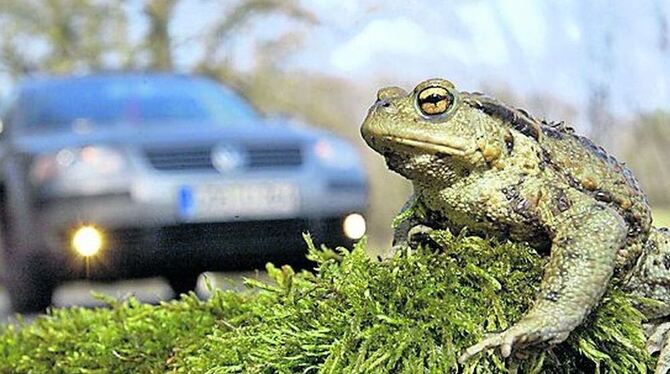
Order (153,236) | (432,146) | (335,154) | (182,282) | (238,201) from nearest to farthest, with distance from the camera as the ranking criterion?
(432,146) < (153,236) < (238,201) < (182,282) < (335,154)

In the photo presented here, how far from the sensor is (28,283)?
241 inches

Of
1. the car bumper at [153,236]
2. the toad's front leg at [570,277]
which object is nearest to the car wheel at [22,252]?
the car bumper at [153,236]

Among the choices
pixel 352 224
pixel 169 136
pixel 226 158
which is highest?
pixel 169 136

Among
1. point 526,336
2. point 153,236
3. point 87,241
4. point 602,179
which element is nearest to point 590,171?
point 602,179

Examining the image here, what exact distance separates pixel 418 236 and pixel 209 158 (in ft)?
14.1

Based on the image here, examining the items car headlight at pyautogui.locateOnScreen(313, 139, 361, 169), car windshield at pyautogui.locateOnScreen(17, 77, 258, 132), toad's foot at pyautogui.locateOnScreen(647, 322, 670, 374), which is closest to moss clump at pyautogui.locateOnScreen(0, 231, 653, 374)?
toad's foot at pyautogui.locateOnScreen(647, 322, 670, 374)

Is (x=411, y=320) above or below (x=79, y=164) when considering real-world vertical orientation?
below

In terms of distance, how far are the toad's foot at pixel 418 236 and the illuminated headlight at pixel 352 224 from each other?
13.2 ft

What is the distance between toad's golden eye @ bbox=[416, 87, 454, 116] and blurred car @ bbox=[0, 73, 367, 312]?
4.15 m

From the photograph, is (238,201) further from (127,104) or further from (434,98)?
(434,98)

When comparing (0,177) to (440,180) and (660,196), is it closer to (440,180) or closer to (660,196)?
(660,196)

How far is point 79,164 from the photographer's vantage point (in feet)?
19.1

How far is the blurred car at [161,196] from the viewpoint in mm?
5770

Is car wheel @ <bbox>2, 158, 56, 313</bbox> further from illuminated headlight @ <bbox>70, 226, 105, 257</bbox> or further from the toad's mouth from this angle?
the toad's mouth
